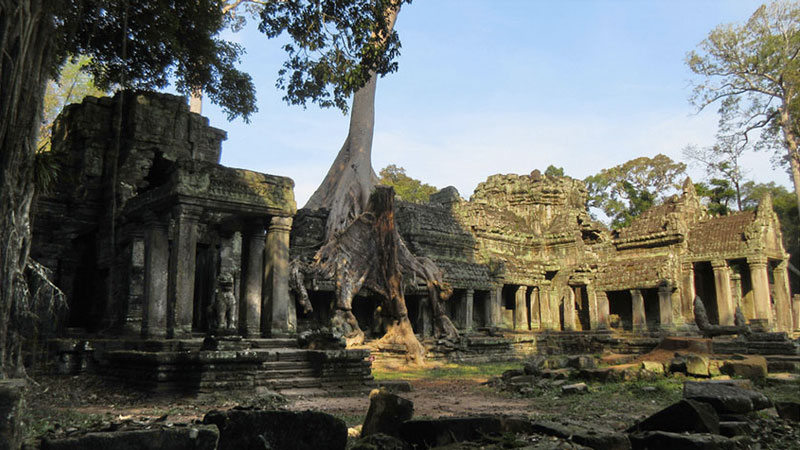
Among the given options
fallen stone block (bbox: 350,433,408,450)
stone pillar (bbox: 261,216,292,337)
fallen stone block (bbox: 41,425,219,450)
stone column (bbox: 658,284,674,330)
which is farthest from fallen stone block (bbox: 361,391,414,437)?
stone column (bbox: 658,284,674,330)

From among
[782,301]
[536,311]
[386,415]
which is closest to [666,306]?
[782,301]

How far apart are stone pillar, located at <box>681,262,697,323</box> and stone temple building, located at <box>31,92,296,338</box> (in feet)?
65.2

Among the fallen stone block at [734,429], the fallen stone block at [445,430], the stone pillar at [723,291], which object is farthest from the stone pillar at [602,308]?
the fallen stone block at [445,430]

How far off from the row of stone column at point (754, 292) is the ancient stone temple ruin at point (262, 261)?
0.23 ft

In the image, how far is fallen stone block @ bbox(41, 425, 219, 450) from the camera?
3.73 metres

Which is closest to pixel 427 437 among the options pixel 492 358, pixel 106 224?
pixel 106 224

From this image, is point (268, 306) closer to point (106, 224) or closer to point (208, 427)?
point (106, 224)

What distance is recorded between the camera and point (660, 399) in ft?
30.1

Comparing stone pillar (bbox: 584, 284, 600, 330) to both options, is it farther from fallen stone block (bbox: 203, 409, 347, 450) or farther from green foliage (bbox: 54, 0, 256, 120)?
fallen stone block (bbox: 203, 409, 347, 450)

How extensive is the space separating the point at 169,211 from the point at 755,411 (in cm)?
989

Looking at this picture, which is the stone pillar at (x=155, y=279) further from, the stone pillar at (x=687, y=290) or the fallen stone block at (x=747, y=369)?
the stone pillar at (x=687, y=290)

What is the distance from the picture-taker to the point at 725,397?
6434 millimetres

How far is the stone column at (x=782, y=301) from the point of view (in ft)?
84.2

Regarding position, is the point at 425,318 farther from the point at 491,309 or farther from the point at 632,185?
the point at 632,185
